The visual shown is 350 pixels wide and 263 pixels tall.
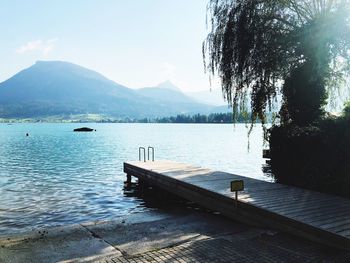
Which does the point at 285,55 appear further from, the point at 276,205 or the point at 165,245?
the point at 165,245

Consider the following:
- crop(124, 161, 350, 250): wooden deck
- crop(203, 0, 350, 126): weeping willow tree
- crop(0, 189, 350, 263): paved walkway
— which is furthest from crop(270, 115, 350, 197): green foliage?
crop(0, 189, 350, 263): paved walkway

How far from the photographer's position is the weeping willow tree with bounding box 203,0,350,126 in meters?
15.1

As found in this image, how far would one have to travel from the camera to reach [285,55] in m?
15.9

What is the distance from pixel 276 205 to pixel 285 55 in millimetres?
7956

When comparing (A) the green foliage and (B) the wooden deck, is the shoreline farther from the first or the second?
(A) the green foliage

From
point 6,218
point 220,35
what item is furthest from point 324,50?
point 6,218

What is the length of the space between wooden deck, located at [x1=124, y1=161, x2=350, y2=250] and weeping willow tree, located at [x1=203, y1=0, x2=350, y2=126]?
4124 mm

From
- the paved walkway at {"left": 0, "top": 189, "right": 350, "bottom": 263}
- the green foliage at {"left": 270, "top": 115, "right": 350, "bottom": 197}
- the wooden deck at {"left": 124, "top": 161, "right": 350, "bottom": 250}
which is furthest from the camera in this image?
the green foliage at {"left": 270, "top": 115, "right": 350, "bottom": 197}

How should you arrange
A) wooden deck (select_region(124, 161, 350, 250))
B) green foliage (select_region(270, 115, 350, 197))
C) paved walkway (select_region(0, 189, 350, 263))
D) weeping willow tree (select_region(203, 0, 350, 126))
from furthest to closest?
weeping willow tree (select_region(203, 0, 350, 126))
green foliage (select_region(270, 115, 350, 197))
wooden deck (select_region(124, 161, 350, 250))
paved walkway (select_region(0, 189, 350, 263))

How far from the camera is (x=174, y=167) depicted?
2014 cm

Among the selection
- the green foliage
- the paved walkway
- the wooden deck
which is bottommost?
the paved walkway

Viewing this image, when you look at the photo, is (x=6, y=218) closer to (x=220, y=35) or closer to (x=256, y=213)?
(x=256, y=213)

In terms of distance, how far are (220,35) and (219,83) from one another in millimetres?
2311

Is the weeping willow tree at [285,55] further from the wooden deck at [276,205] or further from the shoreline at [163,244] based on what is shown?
the shoreline at [163,244]
